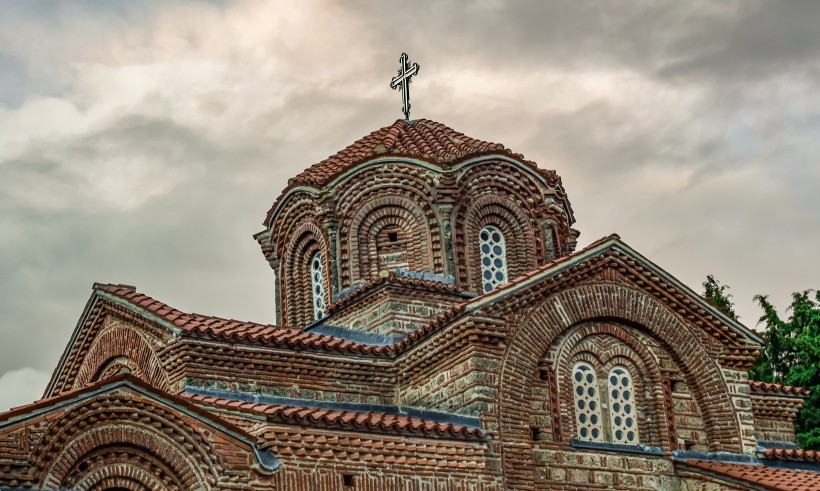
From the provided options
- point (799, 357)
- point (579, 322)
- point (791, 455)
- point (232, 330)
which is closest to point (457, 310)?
point (579, 322)

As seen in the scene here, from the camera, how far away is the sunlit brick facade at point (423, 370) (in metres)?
13.5

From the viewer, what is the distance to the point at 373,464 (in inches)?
578

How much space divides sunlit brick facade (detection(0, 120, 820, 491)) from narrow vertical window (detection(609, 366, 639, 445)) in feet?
0.08

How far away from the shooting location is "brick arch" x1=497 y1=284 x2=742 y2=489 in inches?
623

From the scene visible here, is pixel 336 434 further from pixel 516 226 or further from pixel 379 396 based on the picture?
pixel 516 226

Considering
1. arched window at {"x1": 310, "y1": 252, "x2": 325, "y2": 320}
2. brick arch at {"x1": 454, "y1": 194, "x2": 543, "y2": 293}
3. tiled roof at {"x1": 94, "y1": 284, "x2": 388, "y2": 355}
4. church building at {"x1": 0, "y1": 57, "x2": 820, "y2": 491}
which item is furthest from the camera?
arched window at {"x1": 310, "y1": 252, "x2": 325, "y2": 320}

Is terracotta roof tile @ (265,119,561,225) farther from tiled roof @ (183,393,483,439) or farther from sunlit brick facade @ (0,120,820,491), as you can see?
tiled roof @ (183,393,483,439)

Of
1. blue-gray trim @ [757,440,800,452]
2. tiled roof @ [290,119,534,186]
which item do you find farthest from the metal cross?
blue-gray trim @ [757,440,800,452]

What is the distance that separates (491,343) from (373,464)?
240 centimetres

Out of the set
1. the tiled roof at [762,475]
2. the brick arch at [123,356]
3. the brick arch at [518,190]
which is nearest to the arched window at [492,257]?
the brick arch at [518,190]

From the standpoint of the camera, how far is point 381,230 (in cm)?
1950

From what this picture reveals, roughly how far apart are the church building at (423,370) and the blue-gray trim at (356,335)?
0.04 m

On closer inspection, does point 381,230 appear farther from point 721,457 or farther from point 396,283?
point 721,457

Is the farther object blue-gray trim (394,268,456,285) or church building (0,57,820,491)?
blue-gray trim (394,268,456,285)
